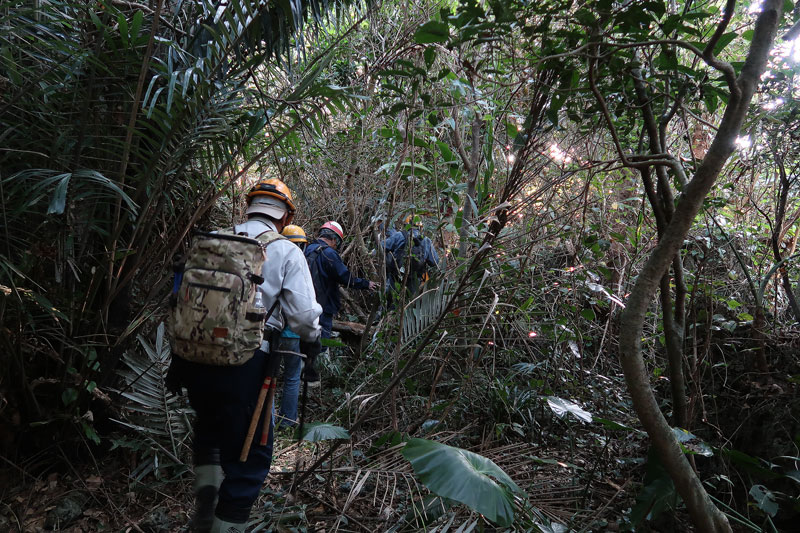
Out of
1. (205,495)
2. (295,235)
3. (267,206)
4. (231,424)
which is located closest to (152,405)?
(205,495)

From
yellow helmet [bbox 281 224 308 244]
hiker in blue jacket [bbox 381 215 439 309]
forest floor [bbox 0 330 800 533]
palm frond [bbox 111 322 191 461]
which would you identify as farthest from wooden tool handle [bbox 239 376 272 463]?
yellow helmet [bbox 281 224 308 244]

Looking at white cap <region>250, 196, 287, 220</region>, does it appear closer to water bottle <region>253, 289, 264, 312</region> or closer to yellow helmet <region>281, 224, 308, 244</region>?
water bottle <region>253, 289, 264, 312</region>

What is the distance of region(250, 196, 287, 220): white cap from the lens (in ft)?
10.2

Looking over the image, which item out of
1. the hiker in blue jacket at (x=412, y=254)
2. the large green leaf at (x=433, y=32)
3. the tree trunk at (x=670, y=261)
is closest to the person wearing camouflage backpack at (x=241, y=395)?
the large green leaf at (x=433, y=32)

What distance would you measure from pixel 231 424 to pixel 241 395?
0.53 feet

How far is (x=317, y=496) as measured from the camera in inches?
130

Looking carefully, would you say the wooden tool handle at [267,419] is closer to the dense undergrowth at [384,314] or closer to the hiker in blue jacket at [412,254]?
the dense undergrowth at [384,314]

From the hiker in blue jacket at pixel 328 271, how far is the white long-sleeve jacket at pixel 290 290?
2885mm

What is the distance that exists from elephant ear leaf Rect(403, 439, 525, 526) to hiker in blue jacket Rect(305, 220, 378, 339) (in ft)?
12.3

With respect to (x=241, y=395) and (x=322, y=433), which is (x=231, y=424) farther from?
(x=322, y=433)

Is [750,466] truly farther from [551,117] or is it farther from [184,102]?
[184,102]

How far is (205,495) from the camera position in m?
2.85

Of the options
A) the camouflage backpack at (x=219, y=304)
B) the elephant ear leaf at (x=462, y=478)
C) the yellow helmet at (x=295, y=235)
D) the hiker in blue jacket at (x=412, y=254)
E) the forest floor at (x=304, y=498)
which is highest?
the hiker in blue jacket at (x=412, y=254)

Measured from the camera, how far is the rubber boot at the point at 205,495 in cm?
280
